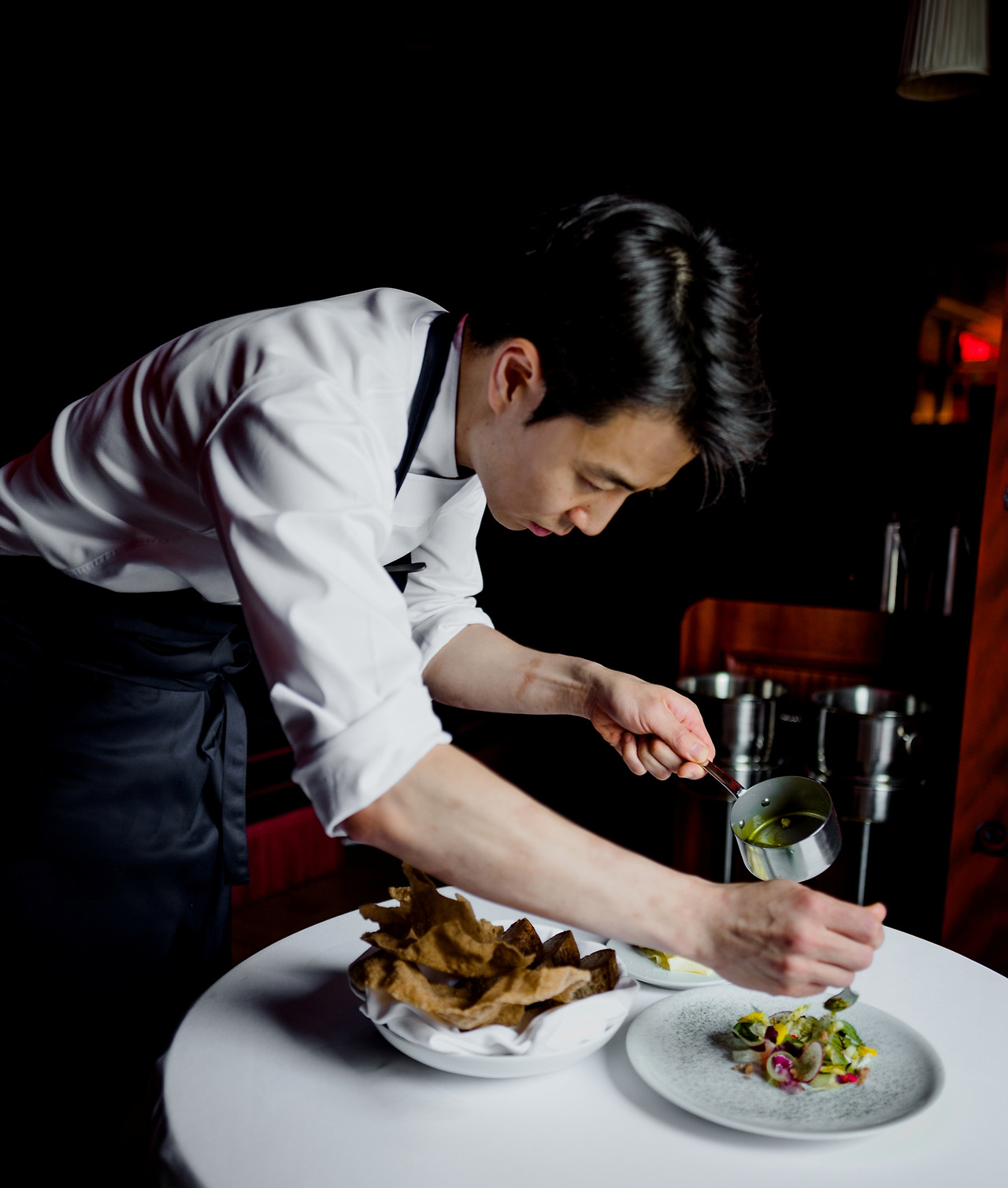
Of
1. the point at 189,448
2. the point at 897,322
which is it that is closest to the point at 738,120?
the point at 897,322

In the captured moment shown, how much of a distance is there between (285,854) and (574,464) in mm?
2842

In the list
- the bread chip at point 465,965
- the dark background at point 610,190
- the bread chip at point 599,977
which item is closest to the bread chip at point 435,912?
the bread chip at point 465,965

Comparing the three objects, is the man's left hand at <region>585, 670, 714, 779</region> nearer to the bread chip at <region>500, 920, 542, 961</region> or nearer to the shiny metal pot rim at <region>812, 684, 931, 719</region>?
the bread chip at <region>500, 920, 542, 961</region>

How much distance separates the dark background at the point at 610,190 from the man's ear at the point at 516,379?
303cm

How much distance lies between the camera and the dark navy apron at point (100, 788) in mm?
1310

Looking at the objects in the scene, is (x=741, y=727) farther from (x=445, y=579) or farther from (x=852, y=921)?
(x=852, y=921)

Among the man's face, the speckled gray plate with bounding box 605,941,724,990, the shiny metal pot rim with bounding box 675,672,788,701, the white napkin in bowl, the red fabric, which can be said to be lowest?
the red fabric

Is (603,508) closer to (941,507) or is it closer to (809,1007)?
(809,1007)

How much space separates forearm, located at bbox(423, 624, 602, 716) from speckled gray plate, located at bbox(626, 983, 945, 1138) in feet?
1.52

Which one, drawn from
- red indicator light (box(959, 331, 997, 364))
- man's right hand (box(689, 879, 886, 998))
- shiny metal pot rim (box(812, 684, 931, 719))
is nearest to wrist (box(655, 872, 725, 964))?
man's right hand (box(689, 879, 886, 998))

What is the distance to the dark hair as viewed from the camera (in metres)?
1.07

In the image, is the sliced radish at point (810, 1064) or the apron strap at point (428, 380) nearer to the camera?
the sliced radish at point (810, 1064)

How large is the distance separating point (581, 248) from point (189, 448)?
1.57ft

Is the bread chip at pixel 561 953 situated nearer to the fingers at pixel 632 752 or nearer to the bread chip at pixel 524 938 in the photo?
the bread chip at pixel 524 938
